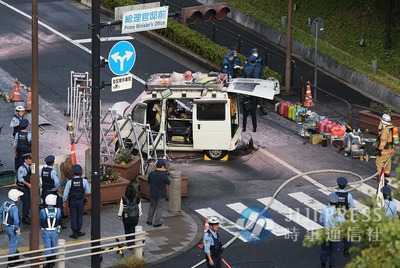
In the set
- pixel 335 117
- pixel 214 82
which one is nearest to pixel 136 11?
pixel 214 82

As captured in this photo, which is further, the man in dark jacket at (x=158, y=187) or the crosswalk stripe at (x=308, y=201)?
the crosswalk stripe at (x=308, y=201)

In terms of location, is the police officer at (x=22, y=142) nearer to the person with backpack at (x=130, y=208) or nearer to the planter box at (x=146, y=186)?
the planter box at (x=146, y=186)

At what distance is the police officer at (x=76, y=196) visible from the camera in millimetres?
24125

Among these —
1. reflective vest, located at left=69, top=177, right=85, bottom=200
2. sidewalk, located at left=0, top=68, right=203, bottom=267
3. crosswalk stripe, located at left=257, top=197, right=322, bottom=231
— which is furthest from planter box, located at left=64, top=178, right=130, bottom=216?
crosswalk stripe, located at left=257, top=197, right=322, bottom=231

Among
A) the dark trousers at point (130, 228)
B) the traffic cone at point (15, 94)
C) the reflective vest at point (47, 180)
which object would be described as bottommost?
the dark trousers at point (130, 228)

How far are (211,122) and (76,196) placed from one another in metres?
6.41

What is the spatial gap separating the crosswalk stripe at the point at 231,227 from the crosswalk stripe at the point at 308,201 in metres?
2.43

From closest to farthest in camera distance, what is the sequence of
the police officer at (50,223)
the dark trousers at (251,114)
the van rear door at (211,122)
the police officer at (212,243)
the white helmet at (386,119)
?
the police officer at (212,243) < the police officer at (50,223) < the white helmet at (386,119) < the van rear door at (211,122) < the dark trousers at (251,114)

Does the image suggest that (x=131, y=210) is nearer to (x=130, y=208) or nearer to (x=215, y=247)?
(x=130, y=208)

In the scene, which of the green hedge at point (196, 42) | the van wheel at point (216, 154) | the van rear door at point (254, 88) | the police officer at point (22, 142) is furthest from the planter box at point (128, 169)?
the green hedge at point (196, 42)

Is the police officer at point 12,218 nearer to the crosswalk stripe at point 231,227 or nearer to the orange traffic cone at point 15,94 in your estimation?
the crosswalk stripe at point 231,227

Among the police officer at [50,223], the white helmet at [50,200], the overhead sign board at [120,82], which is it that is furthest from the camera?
the overhead sign board at [120,82]

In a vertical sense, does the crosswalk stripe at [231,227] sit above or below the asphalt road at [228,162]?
below

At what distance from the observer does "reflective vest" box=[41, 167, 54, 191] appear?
2444 cm
